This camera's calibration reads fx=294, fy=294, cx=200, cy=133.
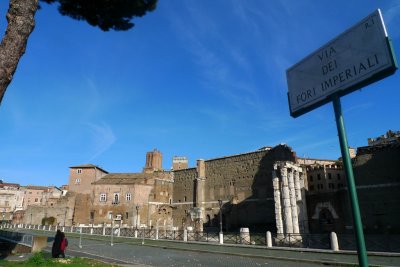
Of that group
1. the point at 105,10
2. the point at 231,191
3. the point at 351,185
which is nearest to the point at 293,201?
the point at 231,191

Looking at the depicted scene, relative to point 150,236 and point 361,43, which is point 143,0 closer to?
point 361,43

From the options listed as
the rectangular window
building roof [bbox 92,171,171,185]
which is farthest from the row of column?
the rectangular window

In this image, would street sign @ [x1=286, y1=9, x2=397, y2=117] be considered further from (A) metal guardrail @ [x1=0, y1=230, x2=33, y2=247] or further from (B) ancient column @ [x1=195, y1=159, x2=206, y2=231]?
(B) ancient column @ [x1=195, y1=159, x2=206, y2=231]

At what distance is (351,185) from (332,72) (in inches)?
51.0

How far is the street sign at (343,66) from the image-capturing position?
9.59 feet

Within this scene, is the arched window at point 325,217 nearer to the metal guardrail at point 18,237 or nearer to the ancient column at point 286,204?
the ancient column at point 286,204

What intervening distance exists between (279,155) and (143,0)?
120ft

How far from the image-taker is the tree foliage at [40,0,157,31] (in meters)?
9.30

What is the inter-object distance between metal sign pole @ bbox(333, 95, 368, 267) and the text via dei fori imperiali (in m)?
0.20

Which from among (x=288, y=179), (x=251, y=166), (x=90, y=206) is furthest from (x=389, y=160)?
(x=90, y=206)

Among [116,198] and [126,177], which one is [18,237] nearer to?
[116,198]

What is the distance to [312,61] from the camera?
3.56 meters

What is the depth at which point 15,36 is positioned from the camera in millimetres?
6801

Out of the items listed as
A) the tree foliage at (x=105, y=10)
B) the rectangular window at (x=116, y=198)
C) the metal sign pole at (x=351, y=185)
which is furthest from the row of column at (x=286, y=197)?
the rectangular window at (x=116, y=198)
